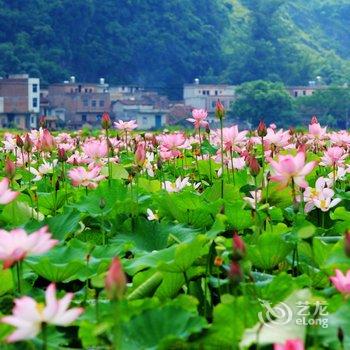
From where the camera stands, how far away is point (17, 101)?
1750 inches

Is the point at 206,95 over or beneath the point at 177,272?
beneath

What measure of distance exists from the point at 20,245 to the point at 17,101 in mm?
44536

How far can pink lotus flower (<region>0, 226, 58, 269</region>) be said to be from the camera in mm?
866

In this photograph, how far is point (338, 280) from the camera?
87 centimetres

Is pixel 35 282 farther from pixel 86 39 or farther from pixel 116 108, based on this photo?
pixel 86 39

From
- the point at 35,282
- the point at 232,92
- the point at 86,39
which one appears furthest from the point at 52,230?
the point at 86,39

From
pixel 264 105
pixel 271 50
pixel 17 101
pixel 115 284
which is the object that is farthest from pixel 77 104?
pixel 115 284

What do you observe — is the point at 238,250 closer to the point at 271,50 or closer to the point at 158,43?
the point at 158,43

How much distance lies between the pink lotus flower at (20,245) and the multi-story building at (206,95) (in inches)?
1969

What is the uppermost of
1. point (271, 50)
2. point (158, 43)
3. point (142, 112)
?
point (158, 43)

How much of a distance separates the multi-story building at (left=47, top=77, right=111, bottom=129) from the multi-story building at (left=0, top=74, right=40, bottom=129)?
277 centimetres

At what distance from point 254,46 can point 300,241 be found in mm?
66387

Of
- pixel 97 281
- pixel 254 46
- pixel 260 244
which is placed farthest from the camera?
pixel 254 46

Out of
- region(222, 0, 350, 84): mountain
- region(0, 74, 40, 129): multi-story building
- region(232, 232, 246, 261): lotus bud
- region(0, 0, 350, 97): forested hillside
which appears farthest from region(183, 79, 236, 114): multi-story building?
region(232, 232, 246, 261): lotus bud
